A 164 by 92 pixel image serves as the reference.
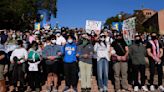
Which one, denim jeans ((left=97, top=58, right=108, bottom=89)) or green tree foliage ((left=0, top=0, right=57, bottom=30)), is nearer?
denim jeans ((left=97, top=58, right=108, bottom=89))

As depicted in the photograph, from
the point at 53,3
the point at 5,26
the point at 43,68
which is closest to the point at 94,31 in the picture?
the point at 43,68

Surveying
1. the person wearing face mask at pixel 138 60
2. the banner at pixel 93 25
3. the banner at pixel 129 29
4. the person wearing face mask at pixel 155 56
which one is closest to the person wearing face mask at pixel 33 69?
the person wearing face mask at pixel 138 60

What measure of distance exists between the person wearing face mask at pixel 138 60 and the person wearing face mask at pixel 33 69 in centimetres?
329

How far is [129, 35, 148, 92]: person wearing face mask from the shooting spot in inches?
533

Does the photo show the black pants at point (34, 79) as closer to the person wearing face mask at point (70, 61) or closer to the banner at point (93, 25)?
the person wearing face mask at point (70, 61)

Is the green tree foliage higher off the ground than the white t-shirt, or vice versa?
the green tree foliage

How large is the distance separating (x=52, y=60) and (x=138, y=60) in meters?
2.95

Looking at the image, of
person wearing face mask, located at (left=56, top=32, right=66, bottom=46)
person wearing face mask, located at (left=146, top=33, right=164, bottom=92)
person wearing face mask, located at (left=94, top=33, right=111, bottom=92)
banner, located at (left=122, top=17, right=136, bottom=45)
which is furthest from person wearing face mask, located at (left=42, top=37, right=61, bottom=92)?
banner, located at (left=122, top=17, right=136, bottom=45)

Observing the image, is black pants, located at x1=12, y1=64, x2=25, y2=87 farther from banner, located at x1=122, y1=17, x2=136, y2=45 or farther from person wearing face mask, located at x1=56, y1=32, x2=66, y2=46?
banner, located at x1=122, y1=17, x2=136, y2=45

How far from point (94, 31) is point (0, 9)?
3785 centimetres

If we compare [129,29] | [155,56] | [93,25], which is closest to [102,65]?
[155,56]

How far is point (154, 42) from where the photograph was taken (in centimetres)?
1384

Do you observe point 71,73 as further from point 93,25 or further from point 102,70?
point 93,25

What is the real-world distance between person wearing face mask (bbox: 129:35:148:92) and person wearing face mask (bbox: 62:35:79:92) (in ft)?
6.52
